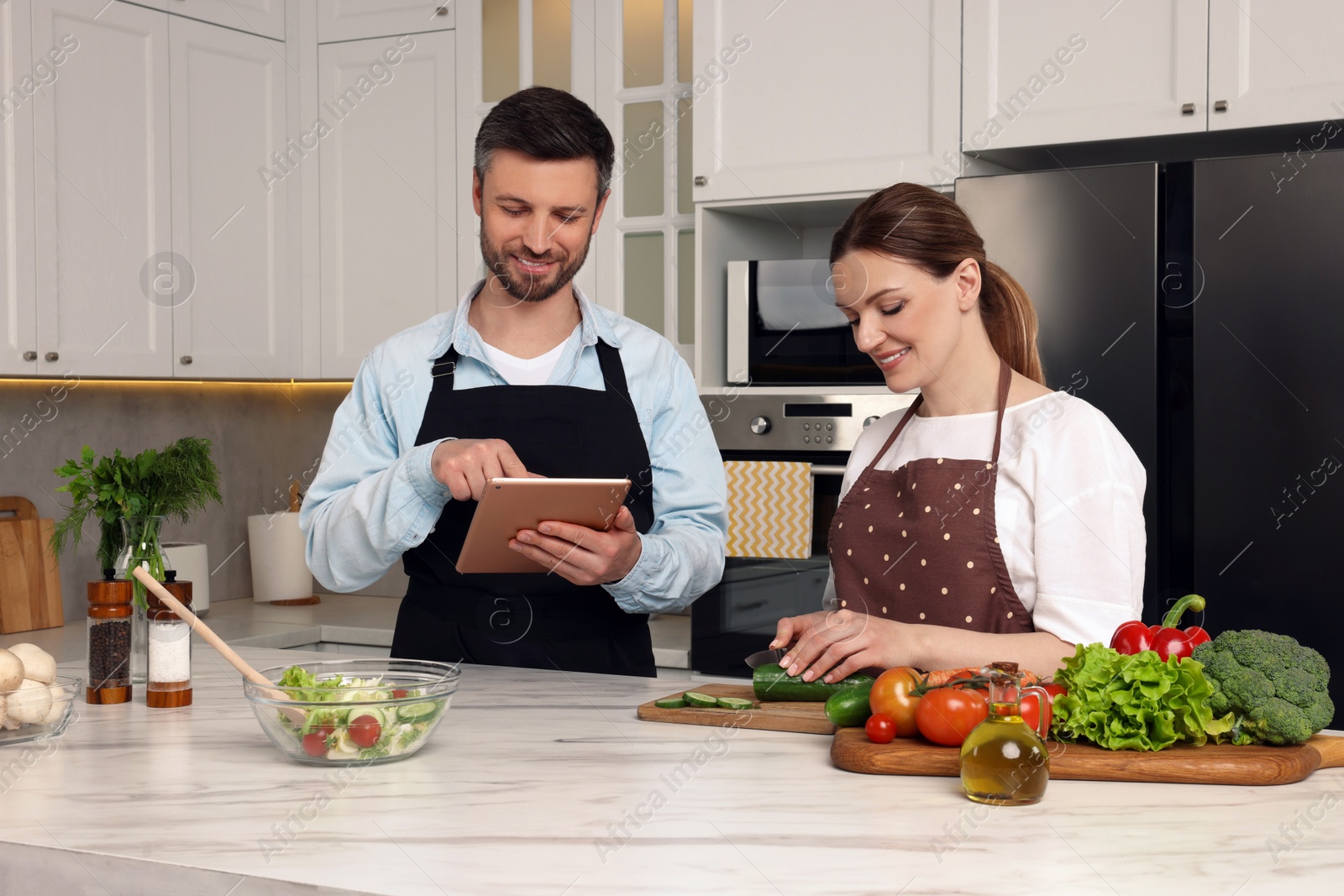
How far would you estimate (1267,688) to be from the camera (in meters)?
1.22

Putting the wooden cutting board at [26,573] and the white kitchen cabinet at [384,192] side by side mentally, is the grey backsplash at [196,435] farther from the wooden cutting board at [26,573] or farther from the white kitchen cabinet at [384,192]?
the white kitchen cabinet at [384,192]

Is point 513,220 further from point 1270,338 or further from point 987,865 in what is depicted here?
point 1270,338

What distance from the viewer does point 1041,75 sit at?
2666 mm

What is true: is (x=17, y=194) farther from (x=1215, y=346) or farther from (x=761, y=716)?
(x=1215, y=346)

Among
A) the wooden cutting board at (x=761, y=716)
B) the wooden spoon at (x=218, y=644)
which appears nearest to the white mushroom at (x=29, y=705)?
the wooden spoon at (x=218, y=644)

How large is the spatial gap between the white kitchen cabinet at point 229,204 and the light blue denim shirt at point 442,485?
161 cm

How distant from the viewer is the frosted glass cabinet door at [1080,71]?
2.52m

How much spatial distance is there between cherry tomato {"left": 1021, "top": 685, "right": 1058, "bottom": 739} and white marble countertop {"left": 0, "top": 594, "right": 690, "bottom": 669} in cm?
167

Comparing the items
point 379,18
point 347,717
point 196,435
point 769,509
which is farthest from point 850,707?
point 196,435

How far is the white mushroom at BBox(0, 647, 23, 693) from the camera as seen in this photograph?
1.34 m

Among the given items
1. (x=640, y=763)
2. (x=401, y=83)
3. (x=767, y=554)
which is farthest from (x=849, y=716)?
(x=401, y=83)

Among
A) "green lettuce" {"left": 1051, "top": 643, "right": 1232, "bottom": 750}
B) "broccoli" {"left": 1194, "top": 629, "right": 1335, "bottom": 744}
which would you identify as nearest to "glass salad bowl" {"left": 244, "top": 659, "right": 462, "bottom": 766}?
"green lettuce" {"left": 1051, "top": 643, "right": 1232, "bottom": 750}

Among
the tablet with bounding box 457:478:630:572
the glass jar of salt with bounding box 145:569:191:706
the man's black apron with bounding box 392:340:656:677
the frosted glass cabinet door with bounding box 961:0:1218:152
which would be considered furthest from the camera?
the frosted glass cabinet door with bounding box 961:0:1218:152

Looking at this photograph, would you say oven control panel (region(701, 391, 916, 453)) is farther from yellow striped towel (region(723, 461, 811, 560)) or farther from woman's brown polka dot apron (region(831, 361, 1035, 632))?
woman's brown polka dot apron (region(831, 361, 1035, 632))
